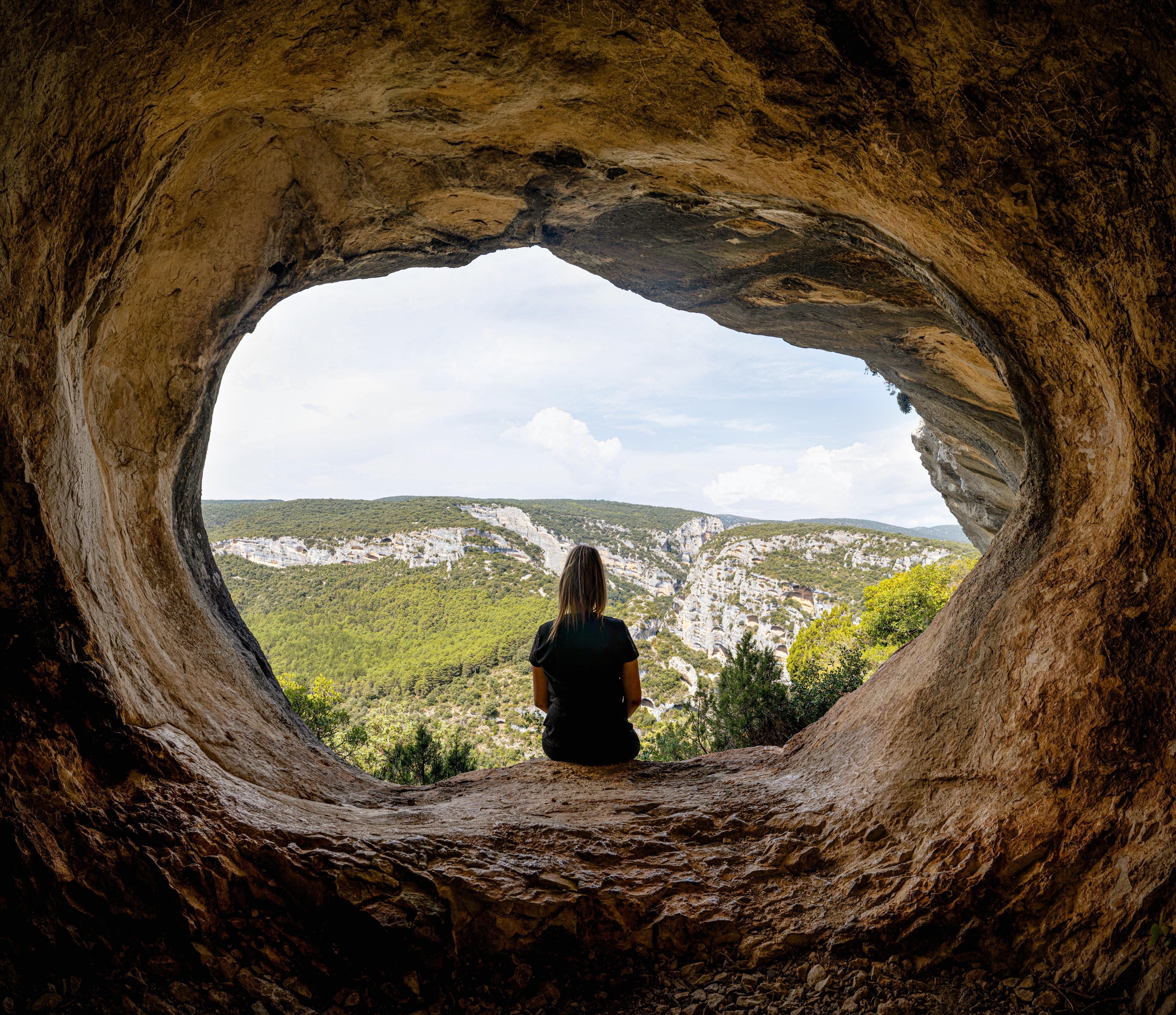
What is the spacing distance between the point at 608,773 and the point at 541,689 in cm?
108

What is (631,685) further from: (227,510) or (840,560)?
(227,510)

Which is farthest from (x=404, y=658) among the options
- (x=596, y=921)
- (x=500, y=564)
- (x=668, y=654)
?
(x=596, y=921)

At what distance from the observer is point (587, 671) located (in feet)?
19.0

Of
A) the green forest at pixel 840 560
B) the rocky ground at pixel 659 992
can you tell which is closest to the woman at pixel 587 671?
the rocky ground at pixel 659 992

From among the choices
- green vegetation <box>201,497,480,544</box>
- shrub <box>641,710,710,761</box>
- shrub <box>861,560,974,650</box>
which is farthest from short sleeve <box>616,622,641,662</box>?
green vegetation <box>201,497,480,544</box>

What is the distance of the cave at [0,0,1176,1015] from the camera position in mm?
3207

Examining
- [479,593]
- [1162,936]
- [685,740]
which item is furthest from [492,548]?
[1162,936]

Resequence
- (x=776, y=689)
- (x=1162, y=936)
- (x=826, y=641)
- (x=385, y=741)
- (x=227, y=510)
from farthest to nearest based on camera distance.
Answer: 1. (x=227, y=510)
2. (x=826, y=641)
3. (x=385, y=741)
4. (x=776, y=689)
5. (x=1162, y=936)

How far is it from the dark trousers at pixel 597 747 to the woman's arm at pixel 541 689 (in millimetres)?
291

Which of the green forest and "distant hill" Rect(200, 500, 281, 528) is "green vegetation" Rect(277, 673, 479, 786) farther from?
the green forest

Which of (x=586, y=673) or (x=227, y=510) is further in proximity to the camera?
(x=227, y=510)

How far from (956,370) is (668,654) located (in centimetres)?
3779

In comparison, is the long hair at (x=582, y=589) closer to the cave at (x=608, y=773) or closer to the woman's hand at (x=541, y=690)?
the woman's hand at (x=541, y=690)

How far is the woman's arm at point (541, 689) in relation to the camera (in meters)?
6.18
